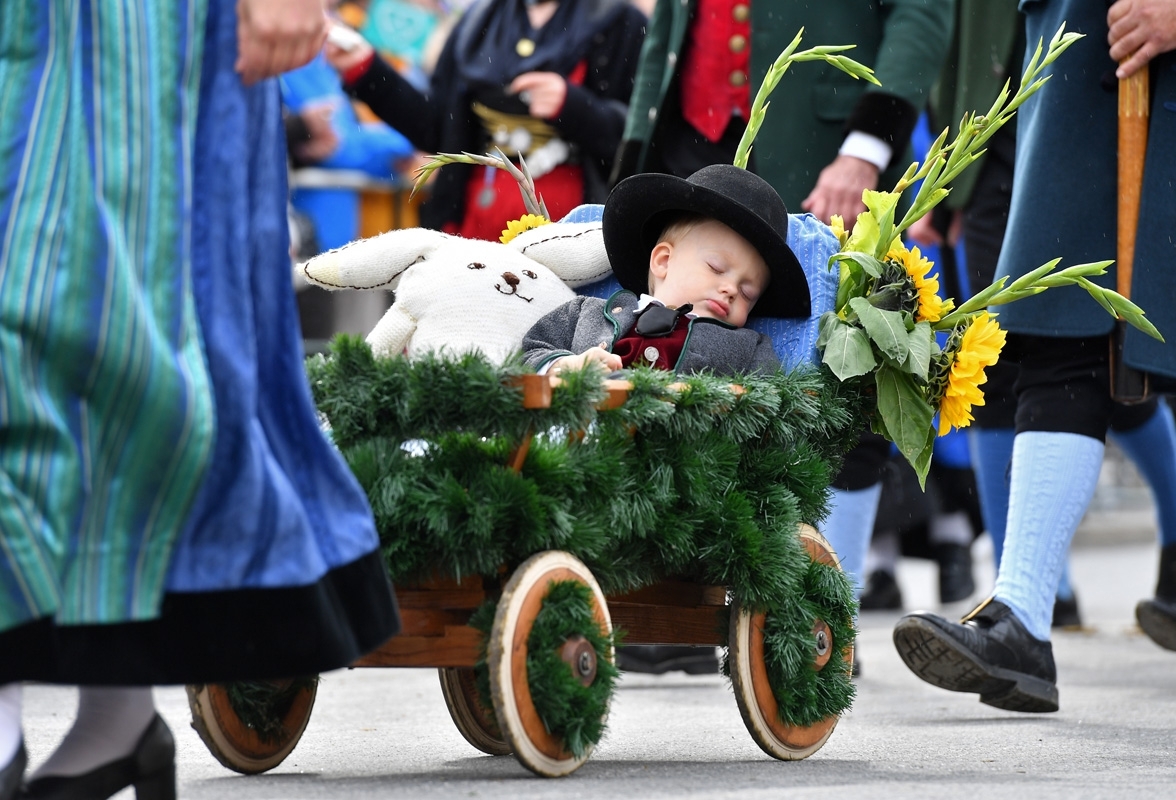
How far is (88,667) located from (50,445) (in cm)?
27

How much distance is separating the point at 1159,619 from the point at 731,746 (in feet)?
5.75

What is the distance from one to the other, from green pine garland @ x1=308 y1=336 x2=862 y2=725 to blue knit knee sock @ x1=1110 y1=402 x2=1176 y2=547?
1735mm

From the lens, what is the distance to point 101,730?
7.50 feet

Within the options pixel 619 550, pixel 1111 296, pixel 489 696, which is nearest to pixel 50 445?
pixel 489 696

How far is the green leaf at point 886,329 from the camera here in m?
3.18

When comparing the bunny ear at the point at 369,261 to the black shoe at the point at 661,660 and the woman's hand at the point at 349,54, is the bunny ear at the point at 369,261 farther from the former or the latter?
the woman's hand at the point at 349,54

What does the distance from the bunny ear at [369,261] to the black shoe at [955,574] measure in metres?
3.96

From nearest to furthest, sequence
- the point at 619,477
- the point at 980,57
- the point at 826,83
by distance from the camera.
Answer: the point at 619,477
the point at 826,83
the point at 980,57

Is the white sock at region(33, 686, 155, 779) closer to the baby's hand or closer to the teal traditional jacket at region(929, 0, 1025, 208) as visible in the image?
the baby's hand

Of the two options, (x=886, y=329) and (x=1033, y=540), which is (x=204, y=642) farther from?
(x=1033, y=540)

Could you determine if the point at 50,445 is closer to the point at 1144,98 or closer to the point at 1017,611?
the point at 1017,611

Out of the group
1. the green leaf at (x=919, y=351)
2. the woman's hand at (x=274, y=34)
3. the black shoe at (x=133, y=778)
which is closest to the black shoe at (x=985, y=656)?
the green leaf at (x=919, y=351)

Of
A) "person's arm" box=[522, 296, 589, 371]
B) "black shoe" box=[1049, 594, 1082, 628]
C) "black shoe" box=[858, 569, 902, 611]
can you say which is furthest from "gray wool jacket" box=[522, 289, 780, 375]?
"black shoe" box=[858, 569, 902, 611]

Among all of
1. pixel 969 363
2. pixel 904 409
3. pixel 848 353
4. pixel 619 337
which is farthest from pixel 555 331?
pixel 969 363
